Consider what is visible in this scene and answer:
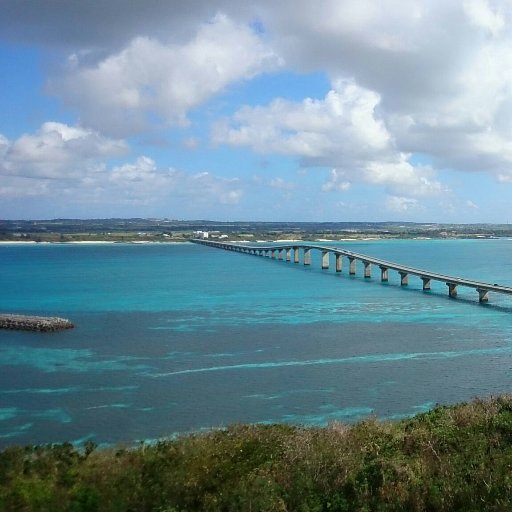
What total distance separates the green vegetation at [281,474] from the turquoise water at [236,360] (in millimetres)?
7289

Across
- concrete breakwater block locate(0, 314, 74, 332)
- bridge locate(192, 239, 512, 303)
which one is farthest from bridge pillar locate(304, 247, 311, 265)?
concrete breakwater block locate(0, 314, 74, 332)

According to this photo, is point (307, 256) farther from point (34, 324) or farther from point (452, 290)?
point (34, 324)

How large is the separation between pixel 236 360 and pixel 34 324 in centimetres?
1562

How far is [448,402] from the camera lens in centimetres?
2208

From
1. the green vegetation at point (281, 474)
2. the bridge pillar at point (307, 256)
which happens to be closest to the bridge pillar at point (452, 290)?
→ the green vegetation at point (281, 474)

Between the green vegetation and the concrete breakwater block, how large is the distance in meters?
27.1

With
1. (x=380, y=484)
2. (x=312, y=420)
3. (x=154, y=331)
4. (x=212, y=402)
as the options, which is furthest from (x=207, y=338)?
(x=380, y=484)

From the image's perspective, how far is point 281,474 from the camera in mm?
10148

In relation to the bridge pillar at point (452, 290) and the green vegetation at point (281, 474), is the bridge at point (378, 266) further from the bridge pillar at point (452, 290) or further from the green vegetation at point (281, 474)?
the green vegetation at point (281, 474)

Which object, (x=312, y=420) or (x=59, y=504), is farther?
(x=312, y=420)

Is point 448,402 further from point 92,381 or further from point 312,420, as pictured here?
point 92,381

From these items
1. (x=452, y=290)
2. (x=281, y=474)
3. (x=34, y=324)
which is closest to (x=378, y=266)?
(x=452, y=290)

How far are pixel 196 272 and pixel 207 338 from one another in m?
47.7

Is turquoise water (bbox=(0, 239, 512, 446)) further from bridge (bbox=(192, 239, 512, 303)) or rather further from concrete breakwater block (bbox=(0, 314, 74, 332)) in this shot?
bridge (bbox=(192, 239, 512, 303))
